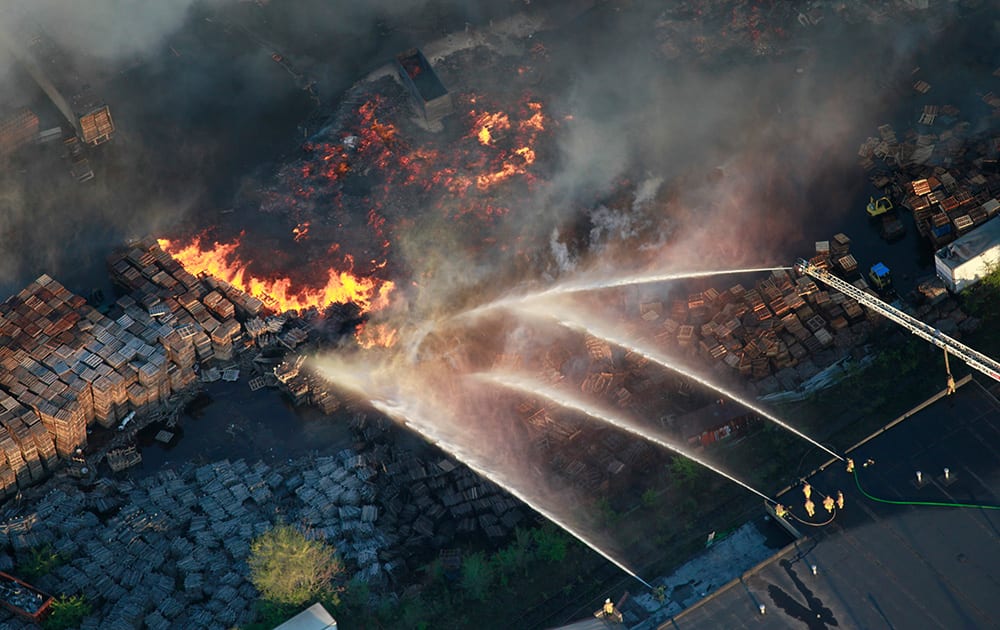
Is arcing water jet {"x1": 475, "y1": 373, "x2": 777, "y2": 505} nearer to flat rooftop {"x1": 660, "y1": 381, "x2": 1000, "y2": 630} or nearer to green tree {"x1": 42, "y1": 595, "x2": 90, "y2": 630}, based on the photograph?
flat rooftop {"x1": 660, "y1": 381, "x2": 1000, "y2": 630}

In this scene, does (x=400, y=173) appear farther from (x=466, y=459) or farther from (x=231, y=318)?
(x=466, y=459)

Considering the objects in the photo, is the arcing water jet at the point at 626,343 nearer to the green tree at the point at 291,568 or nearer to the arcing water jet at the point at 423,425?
the arcing water jet at the point at 423,425

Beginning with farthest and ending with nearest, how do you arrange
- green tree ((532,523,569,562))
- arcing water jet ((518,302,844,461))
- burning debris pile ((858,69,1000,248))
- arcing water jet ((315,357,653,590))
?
burning debris pile ((858,69,1000,248)) < arcing water jet ((518,302,844,461)) < arcing water jet ((315,357,653,590)) < green tree ((532,523,569,562))

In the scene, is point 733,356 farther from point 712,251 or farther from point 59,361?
point 59,361

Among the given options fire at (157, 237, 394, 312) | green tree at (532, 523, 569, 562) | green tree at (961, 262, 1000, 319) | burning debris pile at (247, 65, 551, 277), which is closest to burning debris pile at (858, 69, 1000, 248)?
green tree at (961, 262, 1000, 319)

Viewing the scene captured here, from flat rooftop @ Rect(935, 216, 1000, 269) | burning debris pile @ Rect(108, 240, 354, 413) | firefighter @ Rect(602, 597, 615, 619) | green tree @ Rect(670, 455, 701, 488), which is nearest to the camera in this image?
firefighter @ Rect(602, 597, 615, 619)

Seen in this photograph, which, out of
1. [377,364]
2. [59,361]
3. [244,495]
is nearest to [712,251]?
[377,364]

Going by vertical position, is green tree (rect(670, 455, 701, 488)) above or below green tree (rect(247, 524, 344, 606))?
below
